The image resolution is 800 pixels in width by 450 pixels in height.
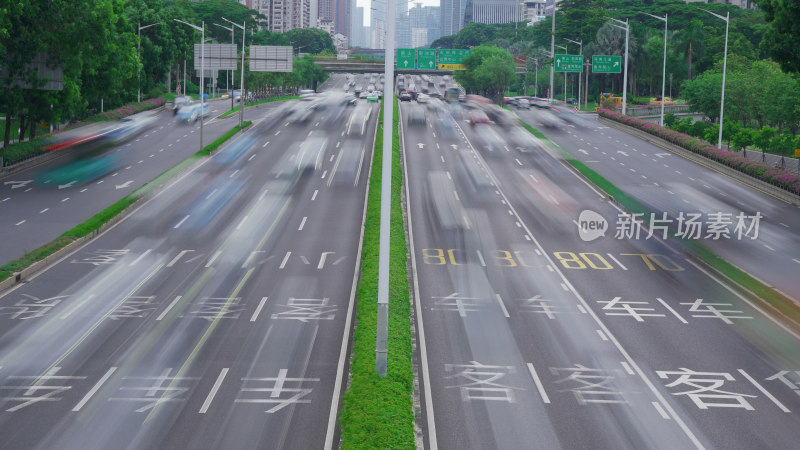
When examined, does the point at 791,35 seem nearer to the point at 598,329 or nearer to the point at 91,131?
the point at 598,329

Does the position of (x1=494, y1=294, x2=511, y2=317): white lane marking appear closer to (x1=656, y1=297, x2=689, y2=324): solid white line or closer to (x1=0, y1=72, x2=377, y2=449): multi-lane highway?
(x1=0, y1=72, x2=377, y2=449): multi-lane highway

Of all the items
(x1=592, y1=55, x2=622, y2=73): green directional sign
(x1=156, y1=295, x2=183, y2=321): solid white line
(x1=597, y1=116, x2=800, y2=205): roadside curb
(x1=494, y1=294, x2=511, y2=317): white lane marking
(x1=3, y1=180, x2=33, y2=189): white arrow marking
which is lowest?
(x1=156, y1=295, x2=183, y2=321): solid white line

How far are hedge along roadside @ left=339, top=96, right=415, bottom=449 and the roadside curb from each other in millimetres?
29793

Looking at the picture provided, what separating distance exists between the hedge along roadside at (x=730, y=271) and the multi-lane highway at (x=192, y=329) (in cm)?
1512

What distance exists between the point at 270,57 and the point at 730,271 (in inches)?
2580

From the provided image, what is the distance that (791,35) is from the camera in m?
42.8

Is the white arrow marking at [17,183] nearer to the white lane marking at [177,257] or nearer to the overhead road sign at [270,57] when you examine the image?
the white lane marking at [177,257]

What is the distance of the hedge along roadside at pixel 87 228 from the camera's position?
3128cm

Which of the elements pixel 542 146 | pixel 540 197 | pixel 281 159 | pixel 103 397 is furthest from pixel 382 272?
pixel 542 146

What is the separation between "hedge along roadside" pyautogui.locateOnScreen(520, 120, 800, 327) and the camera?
2833cm

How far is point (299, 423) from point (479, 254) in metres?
18.8

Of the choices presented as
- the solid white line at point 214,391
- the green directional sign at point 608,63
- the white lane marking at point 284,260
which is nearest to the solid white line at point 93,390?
the solid white line at point 214,391

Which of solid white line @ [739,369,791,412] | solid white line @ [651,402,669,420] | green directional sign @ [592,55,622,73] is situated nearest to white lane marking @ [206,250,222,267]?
solid white line @ [651,402,669,420]

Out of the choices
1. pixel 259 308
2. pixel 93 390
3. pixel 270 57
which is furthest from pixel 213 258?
pixel 270 57
